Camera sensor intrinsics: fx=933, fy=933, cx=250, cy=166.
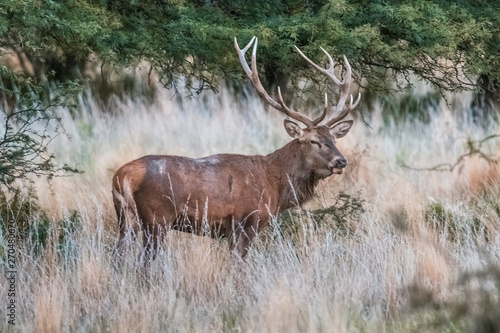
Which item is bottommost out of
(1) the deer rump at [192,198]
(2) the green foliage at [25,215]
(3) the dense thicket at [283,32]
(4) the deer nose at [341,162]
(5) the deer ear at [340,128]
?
(2) the green foliage at [25,215]

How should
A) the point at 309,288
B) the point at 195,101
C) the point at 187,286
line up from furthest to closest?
the point at 195,101
the point at 187,286
the point at 309,288

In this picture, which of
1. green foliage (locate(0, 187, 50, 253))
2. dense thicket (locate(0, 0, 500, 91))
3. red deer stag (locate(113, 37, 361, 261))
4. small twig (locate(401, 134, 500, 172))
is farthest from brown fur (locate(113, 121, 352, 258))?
dense thicket (locate(0, 0, 500, 91))

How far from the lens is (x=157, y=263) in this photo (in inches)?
257

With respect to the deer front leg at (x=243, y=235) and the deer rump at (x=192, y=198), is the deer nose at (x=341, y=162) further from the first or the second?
the deer front leg at (x=243, y=235)

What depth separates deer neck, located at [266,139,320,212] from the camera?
7625mm

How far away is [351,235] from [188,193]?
1.53 m

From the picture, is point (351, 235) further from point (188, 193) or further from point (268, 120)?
point (268, 120)

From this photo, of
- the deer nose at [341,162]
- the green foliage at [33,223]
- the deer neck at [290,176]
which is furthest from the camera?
the deer neck at [290,176]

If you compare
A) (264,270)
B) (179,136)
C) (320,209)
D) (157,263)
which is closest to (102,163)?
(179,136)

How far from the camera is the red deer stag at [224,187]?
6789mm

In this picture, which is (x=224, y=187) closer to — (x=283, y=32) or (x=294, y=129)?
(x=294, y=129)

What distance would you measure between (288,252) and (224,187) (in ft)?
2.88

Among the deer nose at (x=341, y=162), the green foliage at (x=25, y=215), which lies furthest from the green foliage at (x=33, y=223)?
the deer nose at (x=341, y=162)

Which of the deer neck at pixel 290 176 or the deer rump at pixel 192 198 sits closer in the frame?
the deer rump at pixel 192 198
